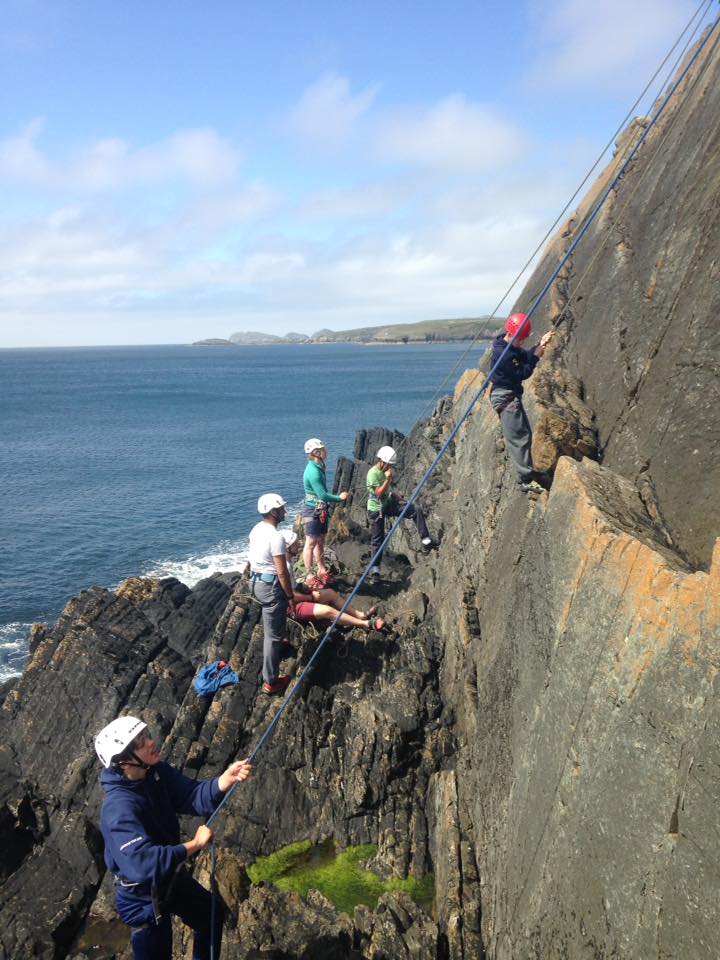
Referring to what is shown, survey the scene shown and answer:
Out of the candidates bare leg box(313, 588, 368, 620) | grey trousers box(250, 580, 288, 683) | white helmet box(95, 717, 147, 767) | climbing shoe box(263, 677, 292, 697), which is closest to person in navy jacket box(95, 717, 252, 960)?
white helmet box(95, 717, 147, 767)

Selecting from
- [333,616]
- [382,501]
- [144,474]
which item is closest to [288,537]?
[333,616]

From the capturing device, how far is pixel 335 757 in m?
11.2

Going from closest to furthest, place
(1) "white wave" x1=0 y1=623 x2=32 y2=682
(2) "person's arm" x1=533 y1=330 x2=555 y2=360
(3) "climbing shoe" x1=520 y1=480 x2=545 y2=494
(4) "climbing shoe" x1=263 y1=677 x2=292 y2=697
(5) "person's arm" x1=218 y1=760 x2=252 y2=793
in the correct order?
(5) "person's arm" x1=218 y1=760 x2=252 y2=793, (2) "person's arm" x1=533 y1=330 x2=555 y2=360, (3) "climbing shoe" x1=520 y1=480 x2=545 y2=494, (4) "climbing shoe" x1=263 y1=677 x2=292 y2=697, (1) "white wave" x1=0 y1=623 x2=32 y2=682

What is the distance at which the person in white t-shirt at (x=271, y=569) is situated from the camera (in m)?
9.76

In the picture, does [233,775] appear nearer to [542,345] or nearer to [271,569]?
[271,569]

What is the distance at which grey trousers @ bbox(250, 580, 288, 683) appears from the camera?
10117 mm

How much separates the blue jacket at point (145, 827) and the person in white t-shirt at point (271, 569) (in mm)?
4056

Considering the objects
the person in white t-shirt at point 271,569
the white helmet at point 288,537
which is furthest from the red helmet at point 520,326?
the white helmet at point 288,537

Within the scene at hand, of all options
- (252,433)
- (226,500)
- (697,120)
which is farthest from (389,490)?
(252,433)

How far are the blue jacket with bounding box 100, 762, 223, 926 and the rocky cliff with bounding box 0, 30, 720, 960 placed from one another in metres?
3.73

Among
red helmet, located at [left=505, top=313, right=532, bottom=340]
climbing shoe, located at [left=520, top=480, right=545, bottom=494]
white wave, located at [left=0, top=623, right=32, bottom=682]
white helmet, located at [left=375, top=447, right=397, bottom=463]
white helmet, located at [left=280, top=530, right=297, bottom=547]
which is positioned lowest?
white wave, located at [left=0, top=623, right=32, bottom=682]

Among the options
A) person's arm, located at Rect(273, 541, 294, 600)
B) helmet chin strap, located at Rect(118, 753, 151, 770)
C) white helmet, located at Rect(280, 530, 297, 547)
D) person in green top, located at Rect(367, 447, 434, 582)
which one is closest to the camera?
helmet chin strap, located at Rect(118, 753, 151, 770)

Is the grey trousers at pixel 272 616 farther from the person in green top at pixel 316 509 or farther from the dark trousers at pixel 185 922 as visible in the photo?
the dark trousers at pixel 185 922

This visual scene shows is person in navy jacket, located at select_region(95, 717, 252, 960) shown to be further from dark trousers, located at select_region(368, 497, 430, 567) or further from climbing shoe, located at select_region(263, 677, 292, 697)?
dark trousers, located at select_region(368, 497, 430, 567)
